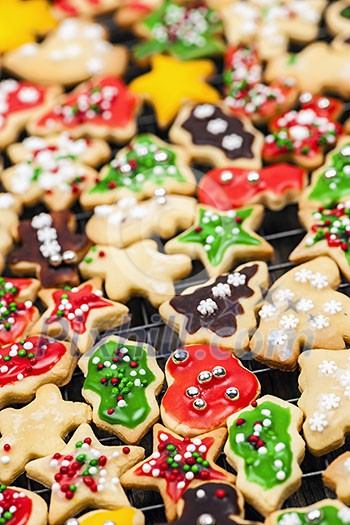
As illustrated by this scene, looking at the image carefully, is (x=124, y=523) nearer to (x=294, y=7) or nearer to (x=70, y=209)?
(x=70, y=209)

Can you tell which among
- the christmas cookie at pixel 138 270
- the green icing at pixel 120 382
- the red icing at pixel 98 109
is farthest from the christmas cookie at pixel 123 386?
the red icing at pixel 98 109

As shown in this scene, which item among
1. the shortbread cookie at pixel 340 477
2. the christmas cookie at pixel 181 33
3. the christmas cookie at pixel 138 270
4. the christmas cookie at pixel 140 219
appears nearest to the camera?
the shortbread cookie at pixel 340 477

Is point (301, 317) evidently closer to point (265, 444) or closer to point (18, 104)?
point (265, 444)

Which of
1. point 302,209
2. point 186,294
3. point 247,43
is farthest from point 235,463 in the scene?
point 247,43

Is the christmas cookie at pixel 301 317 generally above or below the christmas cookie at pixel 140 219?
below

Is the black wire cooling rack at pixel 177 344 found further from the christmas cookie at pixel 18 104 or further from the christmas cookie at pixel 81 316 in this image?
the christmas cookie at pixel 18 104

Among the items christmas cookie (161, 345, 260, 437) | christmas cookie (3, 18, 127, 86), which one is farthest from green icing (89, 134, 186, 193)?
christmas cookie (161, 345, 260, 437)
